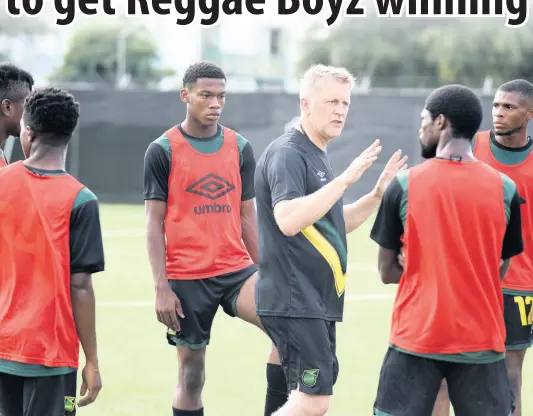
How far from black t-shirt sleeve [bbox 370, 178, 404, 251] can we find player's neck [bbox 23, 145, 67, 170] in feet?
4.97

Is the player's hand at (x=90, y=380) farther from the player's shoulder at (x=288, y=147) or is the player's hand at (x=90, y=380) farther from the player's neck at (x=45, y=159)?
the player's shoulder at (x=288, y=147)

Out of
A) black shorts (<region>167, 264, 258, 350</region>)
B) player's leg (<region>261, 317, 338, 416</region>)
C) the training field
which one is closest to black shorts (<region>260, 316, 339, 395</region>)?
player's leg (<region>261, 317, 338, 416</region>)

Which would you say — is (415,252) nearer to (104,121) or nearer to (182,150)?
(182,150)

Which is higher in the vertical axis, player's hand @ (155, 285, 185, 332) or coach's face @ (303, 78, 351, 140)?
coach's face @ (303, 78, 351, 140)

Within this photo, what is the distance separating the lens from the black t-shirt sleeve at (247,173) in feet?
23.2

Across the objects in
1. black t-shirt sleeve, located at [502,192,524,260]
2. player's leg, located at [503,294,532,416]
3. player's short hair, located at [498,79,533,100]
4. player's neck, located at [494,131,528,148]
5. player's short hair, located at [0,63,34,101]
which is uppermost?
player's short hair, located at [0,63,34,101]

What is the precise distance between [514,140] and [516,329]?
120 cm

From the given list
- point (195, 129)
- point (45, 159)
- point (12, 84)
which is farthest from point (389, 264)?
point (195, 129)

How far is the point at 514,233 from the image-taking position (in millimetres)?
4965

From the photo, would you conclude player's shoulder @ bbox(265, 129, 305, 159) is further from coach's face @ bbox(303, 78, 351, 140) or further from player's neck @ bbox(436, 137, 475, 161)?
player's neck @ bbox(436, 137, 475, 161)

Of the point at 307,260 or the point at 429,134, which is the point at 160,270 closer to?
the point at 307,260

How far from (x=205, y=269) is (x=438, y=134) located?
93.3 inches

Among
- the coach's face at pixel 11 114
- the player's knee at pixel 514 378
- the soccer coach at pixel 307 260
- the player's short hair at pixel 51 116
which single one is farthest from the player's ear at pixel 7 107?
the player's knee at pixel 514 378

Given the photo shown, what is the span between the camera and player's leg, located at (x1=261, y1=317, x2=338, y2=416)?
17.9ft
